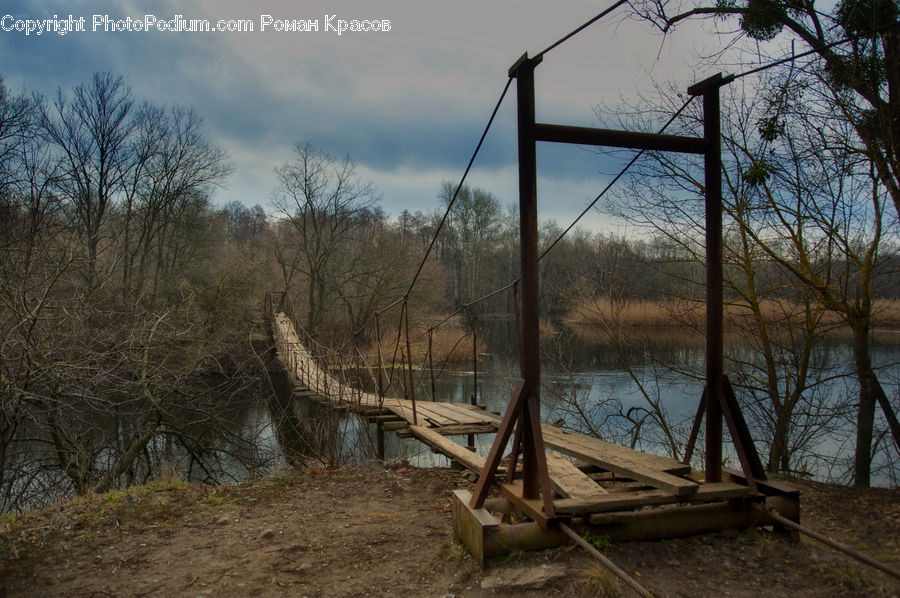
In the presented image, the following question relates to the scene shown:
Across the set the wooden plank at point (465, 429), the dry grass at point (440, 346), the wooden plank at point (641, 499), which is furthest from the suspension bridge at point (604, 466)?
the dry grass at point (440, 346)

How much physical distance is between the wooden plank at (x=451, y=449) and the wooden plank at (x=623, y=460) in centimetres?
55

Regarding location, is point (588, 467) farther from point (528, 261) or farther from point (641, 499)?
point (528, 261)

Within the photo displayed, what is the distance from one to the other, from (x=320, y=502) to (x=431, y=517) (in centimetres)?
89

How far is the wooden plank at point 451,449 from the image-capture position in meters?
4.60

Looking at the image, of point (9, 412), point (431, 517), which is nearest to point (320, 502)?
point (431, 517)

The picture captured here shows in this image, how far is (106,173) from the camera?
18.0m

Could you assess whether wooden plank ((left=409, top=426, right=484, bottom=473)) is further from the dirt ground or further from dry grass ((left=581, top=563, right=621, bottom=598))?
dry grass ((left=581, top=563, right=621, bottom=598))

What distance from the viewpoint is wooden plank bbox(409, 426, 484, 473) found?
4601 mm

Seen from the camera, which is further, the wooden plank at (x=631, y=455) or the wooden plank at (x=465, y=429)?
the wooden plank at (x=465, y=429)

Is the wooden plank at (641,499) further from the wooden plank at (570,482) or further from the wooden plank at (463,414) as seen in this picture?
the wooden plank at (463,414)

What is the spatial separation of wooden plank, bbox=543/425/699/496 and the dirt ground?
0.86 feet

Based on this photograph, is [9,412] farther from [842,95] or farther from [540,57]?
[842,95]

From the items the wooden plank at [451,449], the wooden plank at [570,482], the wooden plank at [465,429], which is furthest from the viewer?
the wooden plank at [465,429]

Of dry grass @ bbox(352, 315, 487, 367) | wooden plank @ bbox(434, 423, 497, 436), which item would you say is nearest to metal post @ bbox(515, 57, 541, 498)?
wooden plank @ bbox(434, 423, 497, 436)
